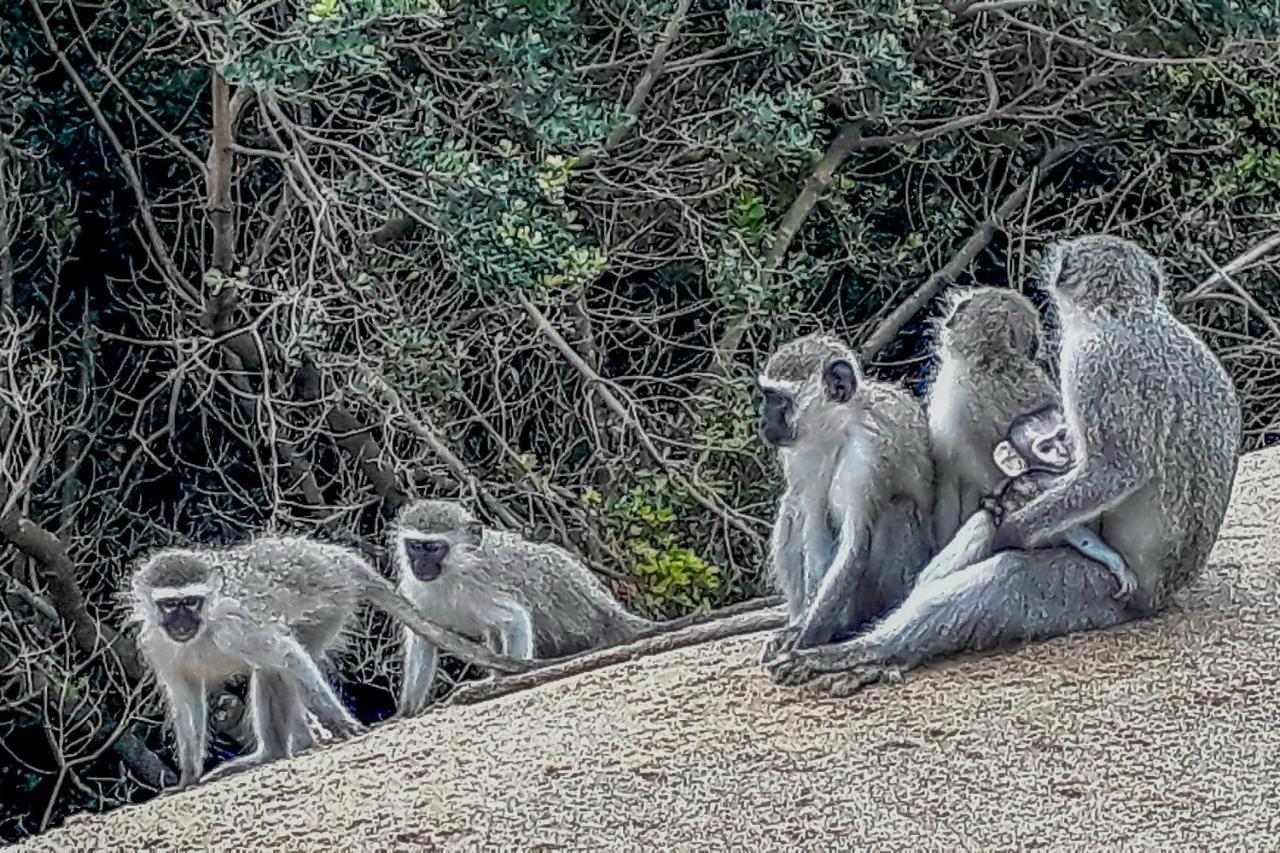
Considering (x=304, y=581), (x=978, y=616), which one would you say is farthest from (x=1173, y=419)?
(x=304, y=581)

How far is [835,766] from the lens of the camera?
16.7ft

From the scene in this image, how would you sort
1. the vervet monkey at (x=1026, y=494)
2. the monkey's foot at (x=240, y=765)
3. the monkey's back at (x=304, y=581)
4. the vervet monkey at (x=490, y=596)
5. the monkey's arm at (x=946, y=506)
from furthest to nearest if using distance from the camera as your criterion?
1. the vervet monkey at (x=490, y=596)
2. the monkey's back at (x=304, y=581)
3. the monkey's foot at (x=240, y=765)
4. the monkey's arm at (x=946, y=506)
5. the vervet monkey at (x=1026, y=494)

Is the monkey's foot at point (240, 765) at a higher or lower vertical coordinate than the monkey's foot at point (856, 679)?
lower

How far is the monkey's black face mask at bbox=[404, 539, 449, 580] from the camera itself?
25.6ft

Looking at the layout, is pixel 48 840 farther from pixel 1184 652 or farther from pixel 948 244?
pixel 948 244

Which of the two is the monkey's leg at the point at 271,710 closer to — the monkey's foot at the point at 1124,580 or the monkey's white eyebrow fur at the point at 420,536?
the monkey's white eyebrow fur at the point at 420,536

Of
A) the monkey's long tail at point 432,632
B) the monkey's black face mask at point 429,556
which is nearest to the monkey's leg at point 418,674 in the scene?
the monkey's long tail at point 432,632

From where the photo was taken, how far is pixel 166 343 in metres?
9.70

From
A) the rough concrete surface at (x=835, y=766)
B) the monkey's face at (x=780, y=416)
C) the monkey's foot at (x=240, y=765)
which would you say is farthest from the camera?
the monkey's foot at (x=240, y=765)

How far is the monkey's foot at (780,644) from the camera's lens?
598 cm

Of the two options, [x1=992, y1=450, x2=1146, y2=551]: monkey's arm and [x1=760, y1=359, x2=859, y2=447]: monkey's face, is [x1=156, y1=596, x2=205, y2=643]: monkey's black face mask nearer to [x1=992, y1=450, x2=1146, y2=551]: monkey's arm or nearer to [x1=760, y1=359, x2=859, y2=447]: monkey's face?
[x1=760, y1=359, x2=859, y2=447]: monkey's face

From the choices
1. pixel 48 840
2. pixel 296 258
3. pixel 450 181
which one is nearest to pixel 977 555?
pixel 48 840

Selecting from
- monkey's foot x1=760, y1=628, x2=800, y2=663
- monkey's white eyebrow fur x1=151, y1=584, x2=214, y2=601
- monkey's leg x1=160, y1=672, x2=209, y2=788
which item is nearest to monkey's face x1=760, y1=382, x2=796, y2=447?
monkey's foot x1=760, y1=628, x2=800, y2=663

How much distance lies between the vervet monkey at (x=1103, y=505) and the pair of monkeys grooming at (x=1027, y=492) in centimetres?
4
